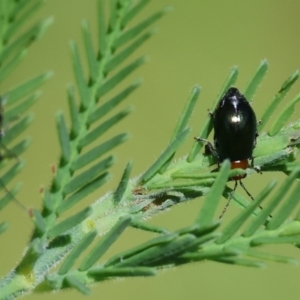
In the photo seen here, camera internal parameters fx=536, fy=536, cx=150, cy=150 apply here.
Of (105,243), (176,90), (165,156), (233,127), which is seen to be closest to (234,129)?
(233,127)

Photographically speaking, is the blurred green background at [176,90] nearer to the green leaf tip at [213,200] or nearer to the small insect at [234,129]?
the small insect at [234,129]

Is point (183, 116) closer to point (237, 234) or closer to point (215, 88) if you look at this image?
point (237, 234)

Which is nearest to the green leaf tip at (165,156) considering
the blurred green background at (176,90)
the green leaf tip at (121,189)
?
the green leaf tip at (121,189)

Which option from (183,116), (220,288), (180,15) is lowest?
(220,288)

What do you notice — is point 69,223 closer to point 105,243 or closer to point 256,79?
point 105,243

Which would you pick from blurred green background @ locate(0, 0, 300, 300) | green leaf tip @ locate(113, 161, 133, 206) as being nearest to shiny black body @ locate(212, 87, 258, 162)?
green leaf tip @ locate(113, 161, 133, 206)

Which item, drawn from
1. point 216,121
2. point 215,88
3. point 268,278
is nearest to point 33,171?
point 215,88
